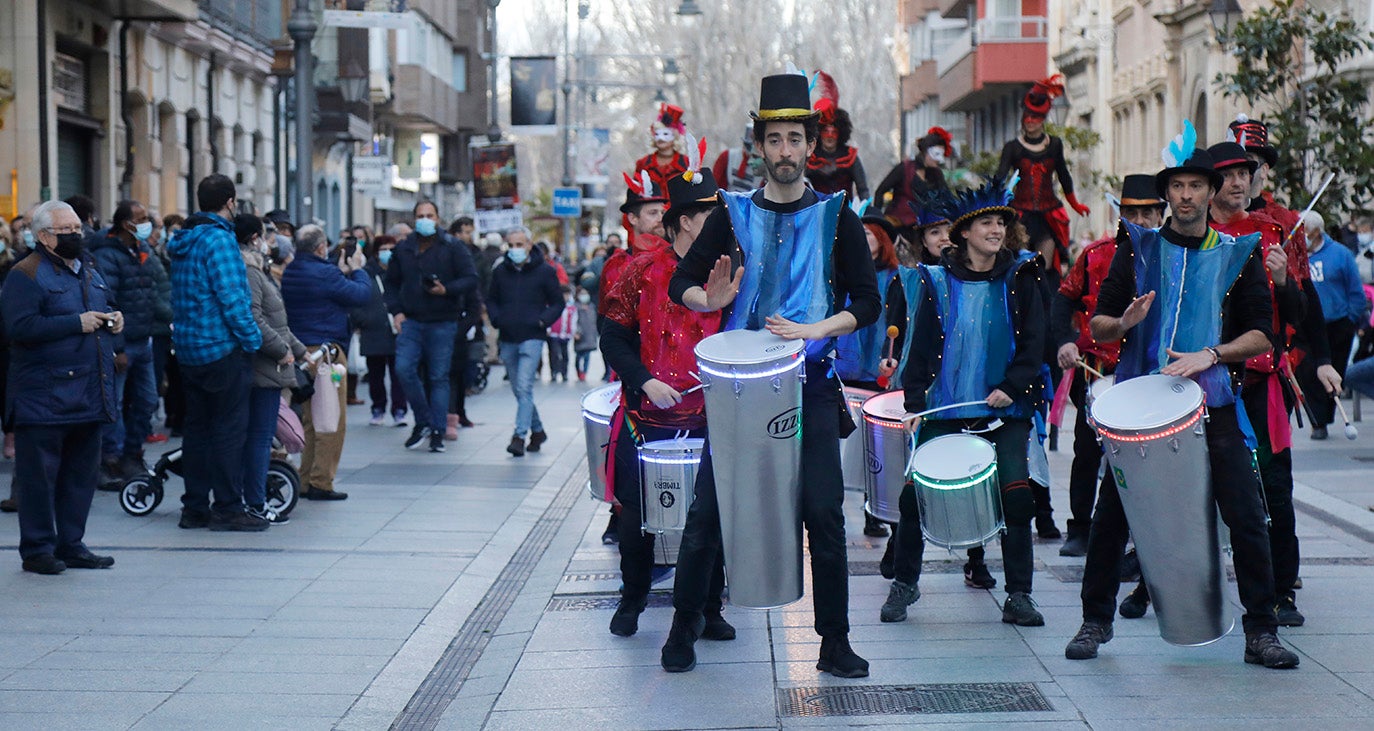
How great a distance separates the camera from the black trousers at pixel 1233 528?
6.87 meters

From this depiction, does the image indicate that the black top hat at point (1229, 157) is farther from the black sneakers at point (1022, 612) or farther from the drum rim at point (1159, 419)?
the black sneakers at point (1022, 612)

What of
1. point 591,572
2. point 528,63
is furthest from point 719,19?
point 591,572

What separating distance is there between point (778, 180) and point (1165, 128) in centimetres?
3349

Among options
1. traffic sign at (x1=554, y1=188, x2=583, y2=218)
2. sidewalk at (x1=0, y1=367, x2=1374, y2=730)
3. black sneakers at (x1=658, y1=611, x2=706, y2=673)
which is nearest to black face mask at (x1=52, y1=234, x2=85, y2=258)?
sidewalk at (x1=0, y1=367, x2=1374, y2=730)

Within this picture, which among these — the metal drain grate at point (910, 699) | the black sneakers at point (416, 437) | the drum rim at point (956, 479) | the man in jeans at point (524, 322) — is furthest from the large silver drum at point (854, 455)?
the black sneakers at point (416, 437)

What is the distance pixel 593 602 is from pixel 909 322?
1.88 m

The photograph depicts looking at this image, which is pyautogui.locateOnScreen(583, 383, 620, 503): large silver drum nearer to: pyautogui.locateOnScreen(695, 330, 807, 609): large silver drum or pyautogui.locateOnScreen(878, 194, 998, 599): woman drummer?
pyautogui.locateOnScreen(878, 194, 998, 599): woman drummer

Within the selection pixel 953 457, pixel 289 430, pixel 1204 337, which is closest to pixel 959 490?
pixel 953 457

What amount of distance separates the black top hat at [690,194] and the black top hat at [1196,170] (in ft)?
5.41

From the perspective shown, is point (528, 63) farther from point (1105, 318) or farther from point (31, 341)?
point (1105, 318)

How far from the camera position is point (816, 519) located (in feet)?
22.0

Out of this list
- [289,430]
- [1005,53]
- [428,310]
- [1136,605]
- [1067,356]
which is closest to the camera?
[1136,605]

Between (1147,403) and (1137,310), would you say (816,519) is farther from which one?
(1137,310)

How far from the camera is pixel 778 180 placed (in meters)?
6.74
